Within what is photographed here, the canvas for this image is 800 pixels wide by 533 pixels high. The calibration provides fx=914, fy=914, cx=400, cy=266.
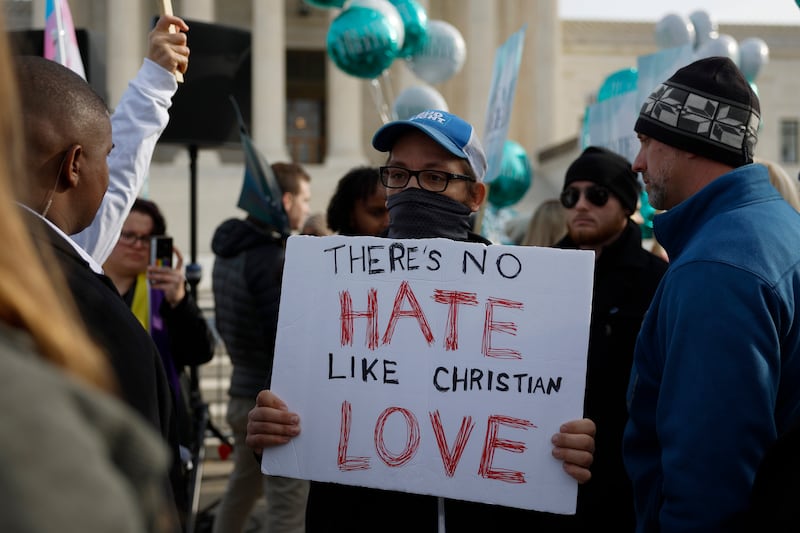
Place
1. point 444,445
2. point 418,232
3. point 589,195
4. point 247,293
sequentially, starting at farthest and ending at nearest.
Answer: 1. point 247,293
2. point 589,195
3. point 418,232
4. point 444,445

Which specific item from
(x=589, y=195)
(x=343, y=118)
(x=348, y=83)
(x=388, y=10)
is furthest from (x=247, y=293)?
(x=348, y=83)

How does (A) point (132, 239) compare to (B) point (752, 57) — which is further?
(B) point (752, 57)

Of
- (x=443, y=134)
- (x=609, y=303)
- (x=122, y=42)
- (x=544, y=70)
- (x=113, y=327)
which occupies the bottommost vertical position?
(x=609, y=303)

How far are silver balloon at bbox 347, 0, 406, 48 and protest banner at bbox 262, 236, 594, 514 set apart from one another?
6.52 meters

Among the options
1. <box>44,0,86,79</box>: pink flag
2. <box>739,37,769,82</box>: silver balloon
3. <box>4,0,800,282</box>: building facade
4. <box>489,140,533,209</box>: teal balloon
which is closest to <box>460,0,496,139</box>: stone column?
<box>4,0,800,282</box>: building facade

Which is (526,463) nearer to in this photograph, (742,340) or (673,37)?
(742,340)

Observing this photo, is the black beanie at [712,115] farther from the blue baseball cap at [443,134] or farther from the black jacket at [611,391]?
the black jacket at [611,391]

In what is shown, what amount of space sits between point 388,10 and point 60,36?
4543mm

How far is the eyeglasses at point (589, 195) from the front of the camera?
4.19 metres

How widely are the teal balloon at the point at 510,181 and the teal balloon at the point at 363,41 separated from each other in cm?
232

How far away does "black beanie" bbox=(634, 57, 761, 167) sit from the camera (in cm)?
250

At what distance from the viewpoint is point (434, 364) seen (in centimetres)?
236

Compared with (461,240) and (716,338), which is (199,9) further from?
(716,338)

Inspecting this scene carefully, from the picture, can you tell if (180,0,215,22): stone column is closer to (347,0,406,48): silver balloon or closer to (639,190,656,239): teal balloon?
(347,0,406,48): silver balloon
